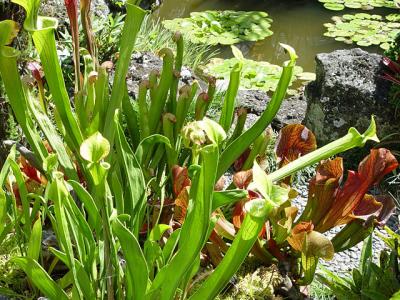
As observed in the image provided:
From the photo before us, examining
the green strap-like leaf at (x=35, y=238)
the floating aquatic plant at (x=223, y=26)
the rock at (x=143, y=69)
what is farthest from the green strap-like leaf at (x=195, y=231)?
the floating aquatic plant at (x=223, y=26)

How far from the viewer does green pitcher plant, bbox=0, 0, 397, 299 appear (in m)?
1.33

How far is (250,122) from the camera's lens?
11.4 feet

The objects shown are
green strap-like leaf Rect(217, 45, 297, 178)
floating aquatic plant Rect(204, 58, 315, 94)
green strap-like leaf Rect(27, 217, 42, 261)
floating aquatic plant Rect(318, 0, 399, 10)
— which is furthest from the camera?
floating aquatic plant Rect(318, 0, 399, 10)

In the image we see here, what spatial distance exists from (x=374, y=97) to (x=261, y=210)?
220 cm

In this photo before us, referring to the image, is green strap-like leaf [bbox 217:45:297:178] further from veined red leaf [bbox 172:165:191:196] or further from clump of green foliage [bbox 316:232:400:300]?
clump of green foliage [bbox 316:232:400:300]

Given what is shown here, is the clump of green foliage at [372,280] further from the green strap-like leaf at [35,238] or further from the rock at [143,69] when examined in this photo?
the rock at [143,69]

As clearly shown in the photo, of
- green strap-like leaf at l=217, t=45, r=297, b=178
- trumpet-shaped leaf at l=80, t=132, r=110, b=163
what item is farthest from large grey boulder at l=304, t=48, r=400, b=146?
trumpet-shaped leaf at l=80, t=132, r=110, b=163

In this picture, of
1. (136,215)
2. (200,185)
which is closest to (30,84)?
(136,215)

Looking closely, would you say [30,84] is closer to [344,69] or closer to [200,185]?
[200,185]

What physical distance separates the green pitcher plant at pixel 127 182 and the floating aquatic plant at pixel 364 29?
13.9 ft

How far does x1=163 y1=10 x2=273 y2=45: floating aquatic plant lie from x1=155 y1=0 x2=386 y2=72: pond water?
124mm

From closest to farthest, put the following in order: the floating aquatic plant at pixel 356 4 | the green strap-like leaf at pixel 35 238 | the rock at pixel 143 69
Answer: the green strap-like leaf at pixel 35 238, the rock at pixel 143 69, the floating aquatic plant at pixel 356 4

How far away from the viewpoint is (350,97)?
3.23 meters

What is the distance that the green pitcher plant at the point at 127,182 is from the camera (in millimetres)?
1332
